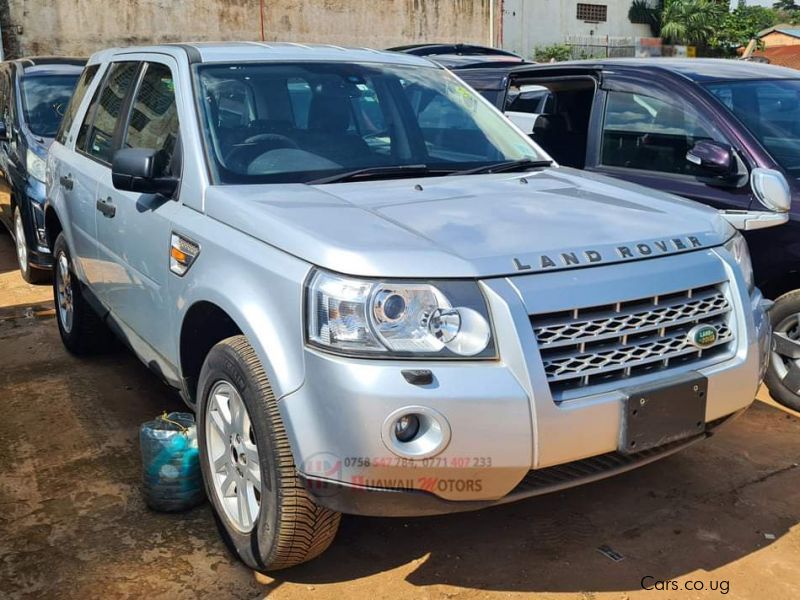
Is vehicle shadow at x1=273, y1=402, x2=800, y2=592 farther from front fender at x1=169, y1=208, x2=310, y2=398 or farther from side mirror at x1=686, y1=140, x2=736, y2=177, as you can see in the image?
side mirror at x1=686, y1=140, x2=736, y2=177

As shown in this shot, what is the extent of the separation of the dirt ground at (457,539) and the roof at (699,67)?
2083 millimetres

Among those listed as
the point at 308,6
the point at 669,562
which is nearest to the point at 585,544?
the point at 669,562

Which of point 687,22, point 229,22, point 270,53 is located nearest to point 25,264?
point 270,53

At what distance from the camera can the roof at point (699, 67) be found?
4.94 metres

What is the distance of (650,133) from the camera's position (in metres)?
4.97

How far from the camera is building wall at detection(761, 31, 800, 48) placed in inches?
1515

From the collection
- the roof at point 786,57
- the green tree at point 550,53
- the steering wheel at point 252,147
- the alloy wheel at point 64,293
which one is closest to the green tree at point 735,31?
the roof at point 786,57

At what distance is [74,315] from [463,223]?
10.5 feet

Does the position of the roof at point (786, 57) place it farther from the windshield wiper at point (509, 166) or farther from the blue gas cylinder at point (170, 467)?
the blue gas cylinder at point (170, 467)

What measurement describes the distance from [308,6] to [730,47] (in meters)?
20.3

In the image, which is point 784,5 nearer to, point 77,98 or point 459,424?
point 77,98

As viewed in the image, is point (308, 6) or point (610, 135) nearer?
point (610, 135)

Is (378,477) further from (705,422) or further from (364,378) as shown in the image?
(705,422)

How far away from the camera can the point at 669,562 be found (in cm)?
306
